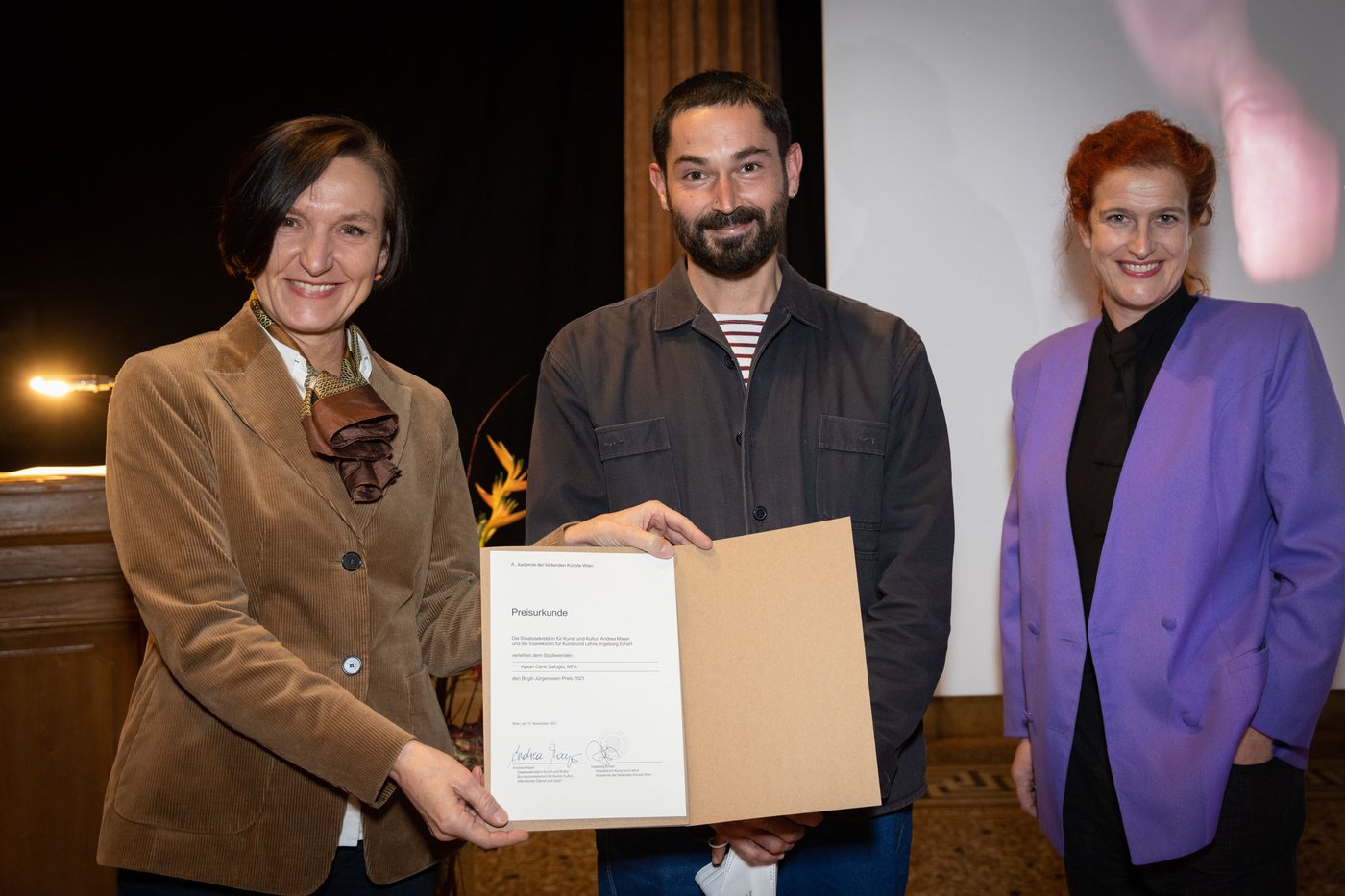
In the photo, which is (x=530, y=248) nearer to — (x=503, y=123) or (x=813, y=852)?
(x=503, y=123)

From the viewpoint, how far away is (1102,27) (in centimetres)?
365

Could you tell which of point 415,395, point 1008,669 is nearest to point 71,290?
point 415,395

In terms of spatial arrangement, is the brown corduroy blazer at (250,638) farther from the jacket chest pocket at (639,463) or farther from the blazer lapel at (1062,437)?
the blazer lapel at (1062,437)

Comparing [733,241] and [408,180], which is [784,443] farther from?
[408,180]

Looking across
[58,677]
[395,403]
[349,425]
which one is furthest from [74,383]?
[349,425]

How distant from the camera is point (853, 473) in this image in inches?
66.5

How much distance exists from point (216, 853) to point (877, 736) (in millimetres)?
913

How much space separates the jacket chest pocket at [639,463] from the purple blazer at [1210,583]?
32.5 inches

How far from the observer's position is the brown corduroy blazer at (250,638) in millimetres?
1403

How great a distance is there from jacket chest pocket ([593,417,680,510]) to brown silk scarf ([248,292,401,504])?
33 cm

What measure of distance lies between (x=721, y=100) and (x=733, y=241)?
0.73 feet

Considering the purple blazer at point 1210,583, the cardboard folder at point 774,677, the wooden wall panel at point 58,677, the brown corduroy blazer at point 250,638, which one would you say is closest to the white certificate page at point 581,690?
the cardboard folder at point 774,677

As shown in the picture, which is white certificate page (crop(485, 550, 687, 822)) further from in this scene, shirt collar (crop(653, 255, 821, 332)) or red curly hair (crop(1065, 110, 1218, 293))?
red curly hair (crop(1065, 110, 1218, 293))

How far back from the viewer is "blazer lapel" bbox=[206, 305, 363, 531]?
59.4 inches
